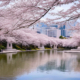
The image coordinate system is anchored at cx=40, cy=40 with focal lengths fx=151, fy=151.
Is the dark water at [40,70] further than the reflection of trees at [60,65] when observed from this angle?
No

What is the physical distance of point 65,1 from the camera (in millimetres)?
4484

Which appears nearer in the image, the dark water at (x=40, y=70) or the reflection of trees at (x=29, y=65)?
the dark water at (x=40, y=70)

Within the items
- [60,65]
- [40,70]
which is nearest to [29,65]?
[60,65]

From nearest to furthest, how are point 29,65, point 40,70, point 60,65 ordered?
point 40,70, point 60,65, point 29,65

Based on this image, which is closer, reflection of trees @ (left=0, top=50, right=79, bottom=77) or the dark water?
the dark water

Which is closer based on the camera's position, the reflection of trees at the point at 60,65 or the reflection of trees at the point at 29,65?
the reflection of trees at the point at 29,65

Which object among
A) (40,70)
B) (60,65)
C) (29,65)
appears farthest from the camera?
(29,65)

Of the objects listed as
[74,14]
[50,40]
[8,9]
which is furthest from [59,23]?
[50,40]

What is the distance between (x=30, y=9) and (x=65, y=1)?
1.21 metres

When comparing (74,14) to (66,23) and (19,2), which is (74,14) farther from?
(19,2)

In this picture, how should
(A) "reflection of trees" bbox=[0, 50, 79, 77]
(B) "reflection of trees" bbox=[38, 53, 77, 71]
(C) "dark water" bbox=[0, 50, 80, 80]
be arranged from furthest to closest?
(B) "reflection of trees" bbox=[38, 53, 77, 71] < (A) "reflection of trees" bbox=[0, 50, 79, 77] < (C) "dark water" bbox=[0, 50, 80, 80]

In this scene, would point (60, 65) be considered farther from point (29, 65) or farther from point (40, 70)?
point (40, 70)

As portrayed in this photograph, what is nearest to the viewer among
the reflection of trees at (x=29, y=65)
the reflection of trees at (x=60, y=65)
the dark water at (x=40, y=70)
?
Answer: the dark water at (x=40, y=70)

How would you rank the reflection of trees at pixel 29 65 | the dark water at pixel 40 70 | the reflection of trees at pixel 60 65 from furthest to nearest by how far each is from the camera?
the reflection of trees at pixel 60 65 → the reflection of trees at pixel 29 65 → the dark water at pixel 40 70
